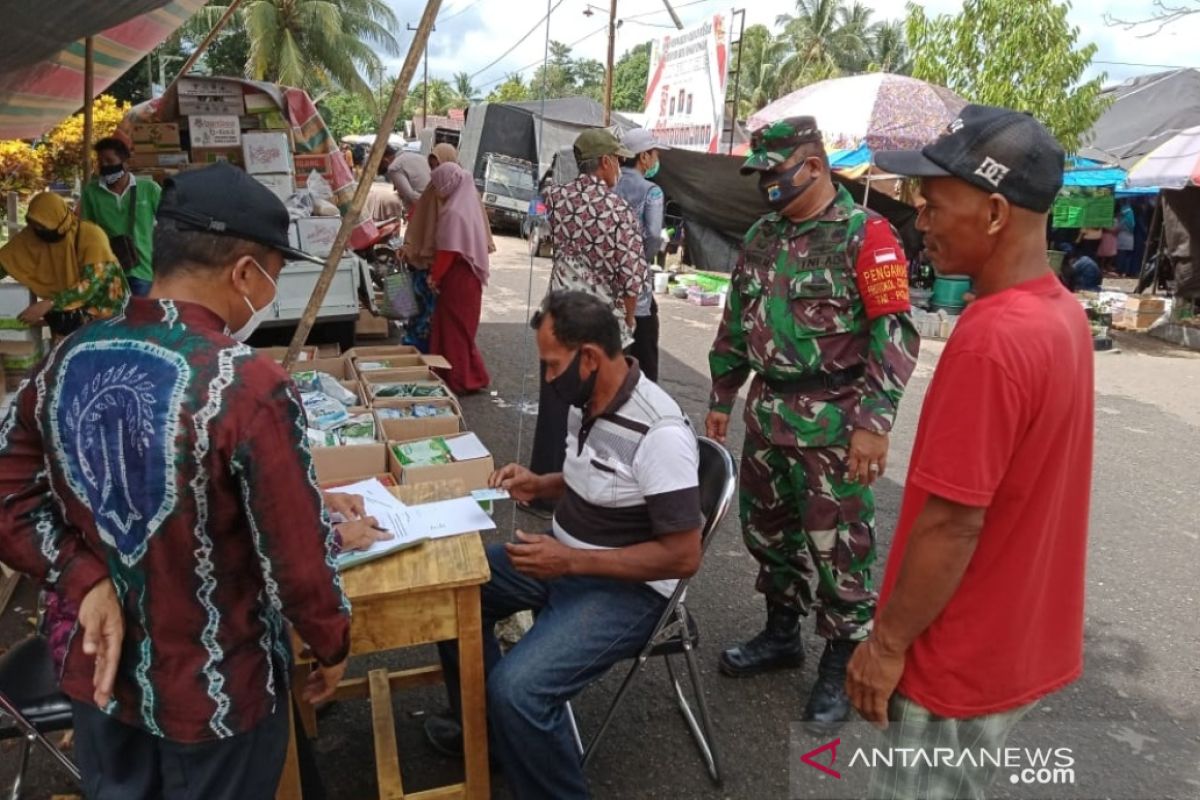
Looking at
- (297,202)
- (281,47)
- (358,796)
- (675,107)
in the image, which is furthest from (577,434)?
(281,47)

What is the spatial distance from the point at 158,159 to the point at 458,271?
2894mm

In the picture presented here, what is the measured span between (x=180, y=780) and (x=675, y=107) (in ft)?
46.7

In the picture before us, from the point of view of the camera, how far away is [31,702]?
2.05 metres

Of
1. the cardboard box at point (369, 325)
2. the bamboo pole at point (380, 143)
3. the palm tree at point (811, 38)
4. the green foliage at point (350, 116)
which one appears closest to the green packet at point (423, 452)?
the bamboo pole at point (380, 143)

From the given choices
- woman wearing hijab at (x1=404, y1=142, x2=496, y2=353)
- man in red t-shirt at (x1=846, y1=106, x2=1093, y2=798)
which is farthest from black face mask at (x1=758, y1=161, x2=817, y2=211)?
woman wearing hijab at (x1=404, y1=142, x2=496, y2=353)

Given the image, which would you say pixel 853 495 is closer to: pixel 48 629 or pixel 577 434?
pixel 577 434

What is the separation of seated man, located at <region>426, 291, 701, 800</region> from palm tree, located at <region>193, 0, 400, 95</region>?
2477 cm

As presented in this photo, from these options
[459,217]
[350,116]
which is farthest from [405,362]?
[350,116]

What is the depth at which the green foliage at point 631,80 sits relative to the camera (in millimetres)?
61906

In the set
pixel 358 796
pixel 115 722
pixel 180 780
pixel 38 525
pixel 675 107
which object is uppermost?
pixel 675 107

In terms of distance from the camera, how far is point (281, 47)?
24.5m

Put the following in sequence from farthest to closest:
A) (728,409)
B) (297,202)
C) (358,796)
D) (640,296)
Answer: (297,202) → (640,296) → (728,409) → (358,796)

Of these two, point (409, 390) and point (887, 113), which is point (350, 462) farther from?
point (887, 113)

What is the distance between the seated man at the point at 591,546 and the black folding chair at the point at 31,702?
3.21 feet
